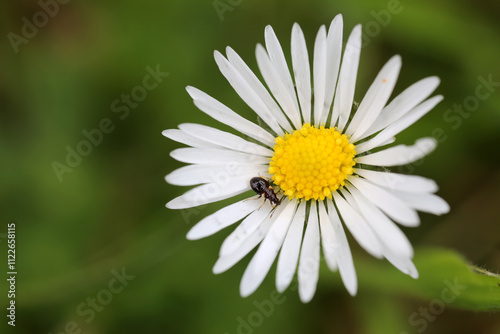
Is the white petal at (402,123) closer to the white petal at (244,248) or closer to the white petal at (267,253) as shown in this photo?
the white petal at (267,253)

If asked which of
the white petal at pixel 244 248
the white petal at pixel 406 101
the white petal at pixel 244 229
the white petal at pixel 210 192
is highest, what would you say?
the white petal at pixel 210 192

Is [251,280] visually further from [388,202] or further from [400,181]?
[400,181]

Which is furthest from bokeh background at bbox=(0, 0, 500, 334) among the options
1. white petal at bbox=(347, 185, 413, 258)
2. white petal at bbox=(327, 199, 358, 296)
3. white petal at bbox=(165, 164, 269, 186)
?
white petal at bbox=(347, 185, 413, 258)

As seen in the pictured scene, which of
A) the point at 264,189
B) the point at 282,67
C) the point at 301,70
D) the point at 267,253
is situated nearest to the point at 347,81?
the point at 301,70

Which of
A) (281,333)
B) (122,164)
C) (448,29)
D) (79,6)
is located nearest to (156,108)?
(122,164)

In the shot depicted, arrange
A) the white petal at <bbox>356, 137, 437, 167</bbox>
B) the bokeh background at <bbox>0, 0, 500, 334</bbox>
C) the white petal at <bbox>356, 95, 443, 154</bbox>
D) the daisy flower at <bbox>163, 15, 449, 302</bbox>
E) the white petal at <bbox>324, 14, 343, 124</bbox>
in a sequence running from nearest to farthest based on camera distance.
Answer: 1. the white petal at <bbox>356, 137, 437, 167</bbox>
2. the white petal at <bbox>356, 95, 443, 154</bbox>
3. the daisy flower at <bbox>163, 15, 449, 302</bbox>
4. the white petal at <bbox>324, 14, 343, 124</bbox>
5. the bokeh background at <bbox>0, 0, 500, 334</bbox>

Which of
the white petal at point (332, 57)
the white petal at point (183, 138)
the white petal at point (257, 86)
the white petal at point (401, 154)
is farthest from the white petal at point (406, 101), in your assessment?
the white petal at point (183, 138)

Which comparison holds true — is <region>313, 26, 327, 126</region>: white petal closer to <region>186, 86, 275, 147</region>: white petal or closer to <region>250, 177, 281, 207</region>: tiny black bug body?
<region>186, 86, 275, 147</region>: white petal
